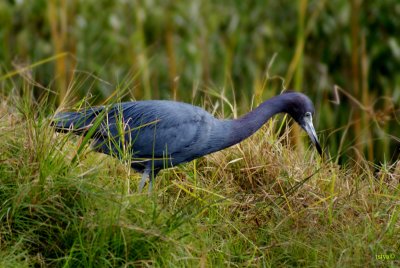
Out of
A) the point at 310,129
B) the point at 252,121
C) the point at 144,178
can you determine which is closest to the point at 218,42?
the point at 310,129

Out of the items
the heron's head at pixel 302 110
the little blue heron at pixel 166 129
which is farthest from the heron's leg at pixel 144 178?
the heron's head at pixel 302 110

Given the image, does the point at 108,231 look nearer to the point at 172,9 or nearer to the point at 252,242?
the point at 252,242

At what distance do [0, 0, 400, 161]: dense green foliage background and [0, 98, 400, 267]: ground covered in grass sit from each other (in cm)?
276

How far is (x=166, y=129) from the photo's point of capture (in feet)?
15.6

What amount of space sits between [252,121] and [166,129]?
43cm

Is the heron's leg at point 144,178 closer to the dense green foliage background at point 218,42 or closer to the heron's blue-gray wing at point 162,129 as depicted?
the heron's blue-gray wing at point 162,129

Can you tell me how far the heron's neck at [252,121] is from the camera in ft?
15.6

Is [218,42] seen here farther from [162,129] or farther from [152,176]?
[152,176]

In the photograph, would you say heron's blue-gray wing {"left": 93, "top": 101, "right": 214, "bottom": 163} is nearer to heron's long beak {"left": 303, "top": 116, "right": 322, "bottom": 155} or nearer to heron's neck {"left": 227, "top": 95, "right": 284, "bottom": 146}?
heron's neck {"left": 227, "top": 95, "right": 284, "bottom": 146}

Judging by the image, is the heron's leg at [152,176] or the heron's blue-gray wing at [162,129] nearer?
the heron's leg at [152,176]

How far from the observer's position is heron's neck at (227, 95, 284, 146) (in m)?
4.75

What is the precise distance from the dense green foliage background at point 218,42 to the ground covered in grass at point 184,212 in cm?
276

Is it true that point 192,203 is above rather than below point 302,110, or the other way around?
below

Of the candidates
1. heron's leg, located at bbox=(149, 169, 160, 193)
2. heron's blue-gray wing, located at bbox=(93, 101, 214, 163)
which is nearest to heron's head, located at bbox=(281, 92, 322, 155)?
heron's blue-gray wing, located at bbox=(93, 101, 214, 163)
